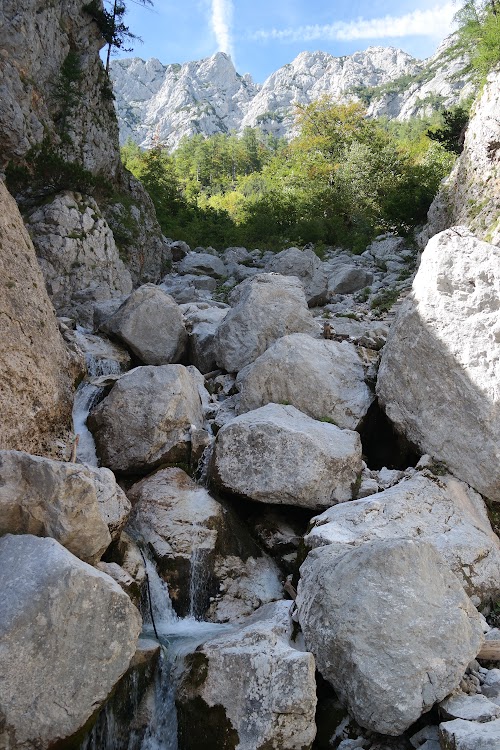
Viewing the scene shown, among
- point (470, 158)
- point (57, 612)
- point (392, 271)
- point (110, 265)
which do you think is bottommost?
point (57, 612)

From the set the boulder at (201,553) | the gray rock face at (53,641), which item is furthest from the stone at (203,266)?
the gray rock face at (53,641)

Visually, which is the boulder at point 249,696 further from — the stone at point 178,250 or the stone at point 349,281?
the stone at point 178,250

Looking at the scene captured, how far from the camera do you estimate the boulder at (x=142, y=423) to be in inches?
358

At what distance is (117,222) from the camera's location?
23.0 m

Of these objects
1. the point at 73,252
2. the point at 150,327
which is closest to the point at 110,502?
the point at 150,327

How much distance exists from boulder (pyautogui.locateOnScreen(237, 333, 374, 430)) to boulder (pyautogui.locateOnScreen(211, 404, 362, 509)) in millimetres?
1425

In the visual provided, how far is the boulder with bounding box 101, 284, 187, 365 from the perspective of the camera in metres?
12.7

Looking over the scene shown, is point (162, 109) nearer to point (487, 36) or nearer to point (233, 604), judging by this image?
point (487, 36)

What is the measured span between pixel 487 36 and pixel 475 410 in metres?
17.3

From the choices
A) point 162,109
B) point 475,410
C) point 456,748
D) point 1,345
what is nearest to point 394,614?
point 456,748

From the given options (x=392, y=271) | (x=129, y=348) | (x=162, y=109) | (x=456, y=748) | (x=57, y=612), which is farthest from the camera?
(x=162, y=109)

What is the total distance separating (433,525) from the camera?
738cm

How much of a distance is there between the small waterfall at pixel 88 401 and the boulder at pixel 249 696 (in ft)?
14.2

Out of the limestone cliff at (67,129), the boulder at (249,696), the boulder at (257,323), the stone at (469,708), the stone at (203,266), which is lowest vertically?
the boulder at (249,696)
